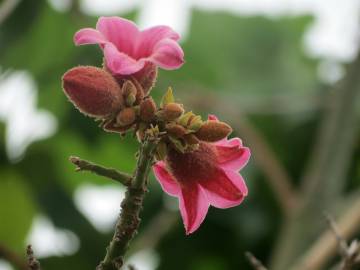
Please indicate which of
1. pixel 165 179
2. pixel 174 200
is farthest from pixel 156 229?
pixel 165 179

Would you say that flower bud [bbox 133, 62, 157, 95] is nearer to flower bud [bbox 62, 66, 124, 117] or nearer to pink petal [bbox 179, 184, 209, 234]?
flower bud [bbox 62, 66, 124, 117]

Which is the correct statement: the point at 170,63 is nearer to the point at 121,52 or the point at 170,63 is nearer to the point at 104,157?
the point at 121,52

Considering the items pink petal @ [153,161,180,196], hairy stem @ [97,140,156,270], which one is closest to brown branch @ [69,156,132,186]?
hairy stem @ [97,140,156,270]

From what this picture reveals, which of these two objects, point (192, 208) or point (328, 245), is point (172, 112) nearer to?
point (192, 208)

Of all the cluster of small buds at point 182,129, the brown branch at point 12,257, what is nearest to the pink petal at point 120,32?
the cluster of small buds at point 182,129

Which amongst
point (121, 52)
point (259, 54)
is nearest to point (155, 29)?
point (121, 52)
